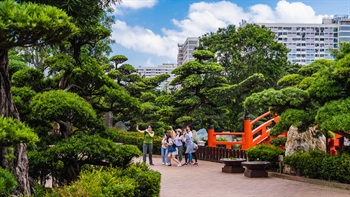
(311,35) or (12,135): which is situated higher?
(311,35)

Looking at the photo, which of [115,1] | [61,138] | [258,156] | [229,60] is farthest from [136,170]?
[229,60]

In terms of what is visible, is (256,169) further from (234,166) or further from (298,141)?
(298,141)

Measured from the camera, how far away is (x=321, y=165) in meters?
10.8

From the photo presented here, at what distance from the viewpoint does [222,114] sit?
20.9 meters

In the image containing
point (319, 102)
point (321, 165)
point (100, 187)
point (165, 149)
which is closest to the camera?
point (100, 187)

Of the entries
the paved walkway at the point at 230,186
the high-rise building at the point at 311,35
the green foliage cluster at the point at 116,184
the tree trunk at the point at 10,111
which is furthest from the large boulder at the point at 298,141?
the high-rise building at the point at 311,35

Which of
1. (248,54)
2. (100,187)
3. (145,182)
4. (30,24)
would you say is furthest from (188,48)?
(30,24)

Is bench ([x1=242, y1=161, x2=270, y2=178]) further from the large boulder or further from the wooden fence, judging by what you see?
the wooden fence

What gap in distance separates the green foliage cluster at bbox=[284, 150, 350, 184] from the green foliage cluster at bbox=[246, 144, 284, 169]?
98 cm

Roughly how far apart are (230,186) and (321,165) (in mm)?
2359

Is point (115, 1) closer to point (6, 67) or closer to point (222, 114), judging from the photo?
point (6, 67)

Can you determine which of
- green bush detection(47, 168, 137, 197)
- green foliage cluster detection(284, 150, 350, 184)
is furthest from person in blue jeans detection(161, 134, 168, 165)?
green bush detection(47, 168, 137, 197)

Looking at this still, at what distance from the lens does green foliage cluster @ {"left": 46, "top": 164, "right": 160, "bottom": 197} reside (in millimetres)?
6164

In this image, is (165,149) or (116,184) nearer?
(116,184)
